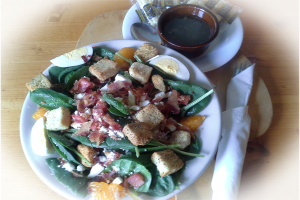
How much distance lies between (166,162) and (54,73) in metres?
1.12

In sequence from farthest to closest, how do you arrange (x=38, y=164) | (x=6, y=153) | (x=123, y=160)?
(x=6, y=153), (x=38, y=164), (x=123, y=160)

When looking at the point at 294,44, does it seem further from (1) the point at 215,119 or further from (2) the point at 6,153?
(2) the point at 6,153

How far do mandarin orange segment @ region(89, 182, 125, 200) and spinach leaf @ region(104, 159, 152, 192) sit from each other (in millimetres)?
97

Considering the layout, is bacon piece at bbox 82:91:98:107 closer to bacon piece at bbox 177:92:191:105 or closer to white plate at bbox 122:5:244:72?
bacon piece at bbox 177:92:191:105

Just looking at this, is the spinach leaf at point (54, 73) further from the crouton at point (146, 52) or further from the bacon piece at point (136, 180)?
the bacon piece at point (136, 180)

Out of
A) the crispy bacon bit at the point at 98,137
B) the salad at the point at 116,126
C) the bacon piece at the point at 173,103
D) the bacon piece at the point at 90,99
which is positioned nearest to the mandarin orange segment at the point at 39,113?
the salad at the point at 116,126

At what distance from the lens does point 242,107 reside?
1606 mm

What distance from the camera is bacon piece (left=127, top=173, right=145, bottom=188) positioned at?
125 centimetres

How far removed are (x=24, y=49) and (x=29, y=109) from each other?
104 centimetres

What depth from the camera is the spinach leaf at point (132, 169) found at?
1.22 metres

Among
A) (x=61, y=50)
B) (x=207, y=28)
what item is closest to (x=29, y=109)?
(x=61, y=50)

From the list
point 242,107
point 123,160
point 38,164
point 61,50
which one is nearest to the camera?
→ point 123,160

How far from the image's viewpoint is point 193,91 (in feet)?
4.77

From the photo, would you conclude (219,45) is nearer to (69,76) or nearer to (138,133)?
(138,133)
